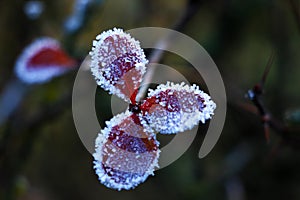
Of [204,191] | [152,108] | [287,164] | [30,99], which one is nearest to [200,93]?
[152,108]

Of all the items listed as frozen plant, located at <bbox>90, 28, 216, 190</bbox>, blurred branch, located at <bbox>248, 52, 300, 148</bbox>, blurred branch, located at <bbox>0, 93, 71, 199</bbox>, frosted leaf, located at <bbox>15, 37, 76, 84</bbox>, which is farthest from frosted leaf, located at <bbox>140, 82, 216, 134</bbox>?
blurred branch, located at <bbox>0, 93, 71, 199</bbox>

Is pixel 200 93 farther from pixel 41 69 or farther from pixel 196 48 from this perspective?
pixel 196 48

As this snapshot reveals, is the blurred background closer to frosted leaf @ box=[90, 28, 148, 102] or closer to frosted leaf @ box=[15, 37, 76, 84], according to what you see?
frosted leaf @ box=[15, 37, 76, 84]

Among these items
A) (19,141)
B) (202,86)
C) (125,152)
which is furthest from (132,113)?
(19,141)

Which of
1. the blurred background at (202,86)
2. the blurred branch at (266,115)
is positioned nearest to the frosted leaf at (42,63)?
the blurred background at (202,86)

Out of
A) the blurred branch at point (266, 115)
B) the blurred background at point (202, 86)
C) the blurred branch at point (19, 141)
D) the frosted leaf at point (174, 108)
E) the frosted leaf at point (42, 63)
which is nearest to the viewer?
the frosted leaf at point (174, 108)

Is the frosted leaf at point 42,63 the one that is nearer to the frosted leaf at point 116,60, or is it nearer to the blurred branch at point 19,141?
the blurred branch at point 19,141
